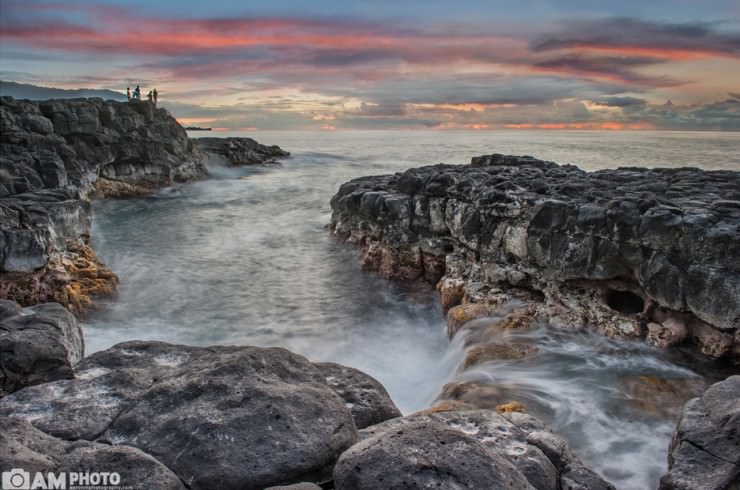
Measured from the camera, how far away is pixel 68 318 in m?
6.70

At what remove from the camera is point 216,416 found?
13.5ft

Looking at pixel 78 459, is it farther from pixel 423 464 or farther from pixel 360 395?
pixel 360 395

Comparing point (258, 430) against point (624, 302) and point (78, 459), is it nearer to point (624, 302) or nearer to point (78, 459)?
point (78, 459)

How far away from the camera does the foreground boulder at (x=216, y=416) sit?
151 inches

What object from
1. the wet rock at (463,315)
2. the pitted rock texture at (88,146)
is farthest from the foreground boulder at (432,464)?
the pitted rock texture at (88,146)

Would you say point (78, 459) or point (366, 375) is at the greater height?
point (78, 459)

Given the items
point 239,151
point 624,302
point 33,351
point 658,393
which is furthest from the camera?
point 239,151

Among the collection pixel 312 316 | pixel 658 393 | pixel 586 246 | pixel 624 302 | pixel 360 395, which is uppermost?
pixel 586 246

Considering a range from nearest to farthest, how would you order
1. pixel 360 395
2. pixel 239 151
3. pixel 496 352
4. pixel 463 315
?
pixel 360 395 → pixel 496 352 → pixel 463 315 → pixel 239 151

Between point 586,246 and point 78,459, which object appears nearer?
point 78,459

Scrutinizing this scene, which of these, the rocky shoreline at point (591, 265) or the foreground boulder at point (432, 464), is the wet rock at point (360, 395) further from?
the rocky shoreline at point (591, 265)

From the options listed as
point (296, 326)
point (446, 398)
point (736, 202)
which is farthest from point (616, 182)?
point (296, 326)

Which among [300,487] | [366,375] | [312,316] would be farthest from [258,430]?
[312,316]

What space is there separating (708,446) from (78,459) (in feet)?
18.0
